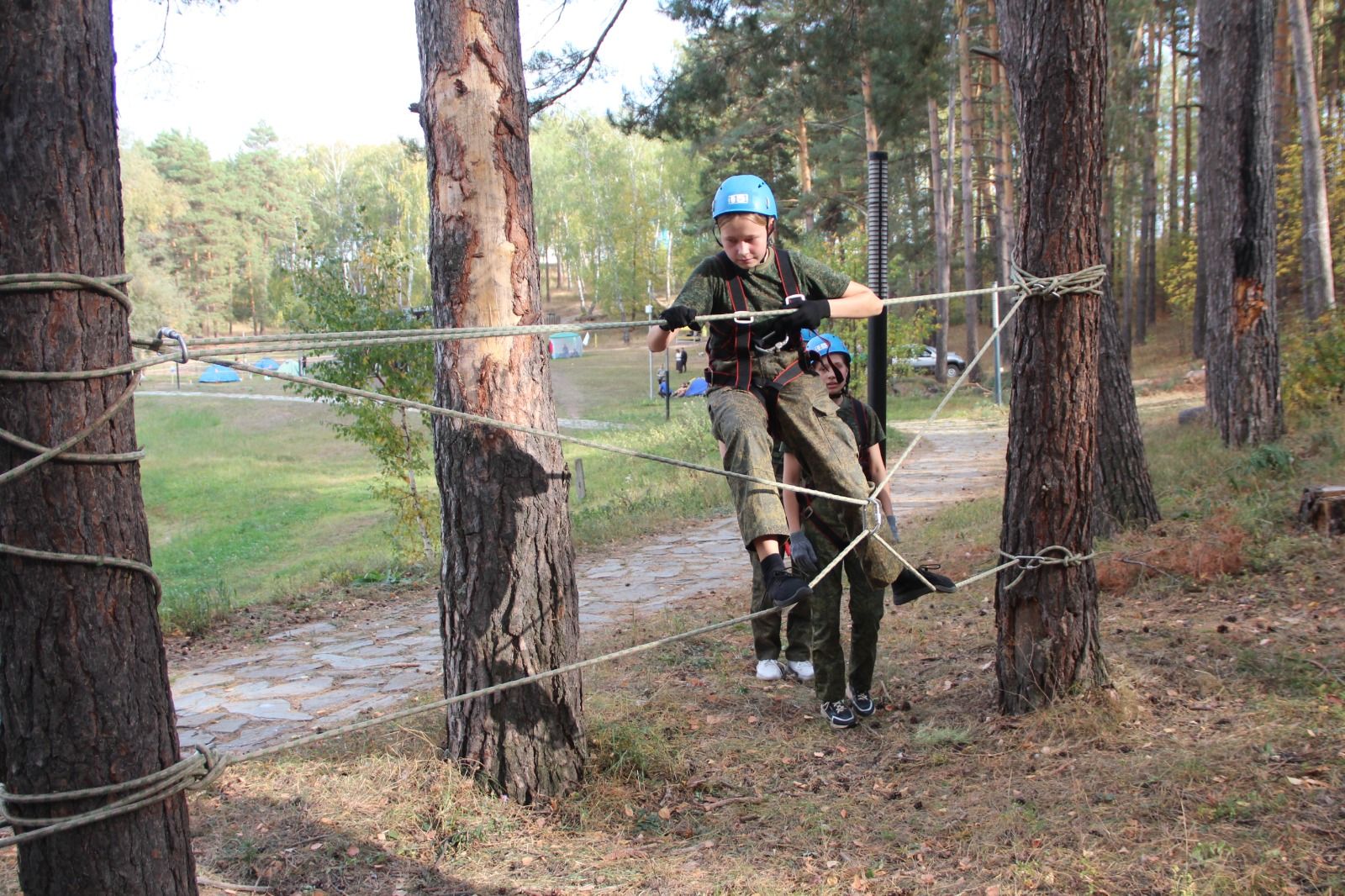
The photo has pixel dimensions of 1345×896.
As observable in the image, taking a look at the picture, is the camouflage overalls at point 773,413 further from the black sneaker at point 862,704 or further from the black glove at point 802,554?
the black sneaker at point 862,704

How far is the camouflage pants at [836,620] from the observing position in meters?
4.59

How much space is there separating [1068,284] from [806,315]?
1.30 metres

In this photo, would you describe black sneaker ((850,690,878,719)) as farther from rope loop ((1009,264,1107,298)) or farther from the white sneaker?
rope loop ((1009,264,1107,298))

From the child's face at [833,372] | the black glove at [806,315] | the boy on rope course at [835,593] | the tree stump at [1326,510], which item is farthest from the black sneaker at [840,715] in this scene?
the tree stump at [1326,510]

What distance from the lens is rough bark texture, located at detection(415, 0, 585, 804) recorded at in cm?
389

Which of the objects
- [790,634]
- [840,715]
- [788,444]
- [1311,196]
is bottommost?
[840,715]

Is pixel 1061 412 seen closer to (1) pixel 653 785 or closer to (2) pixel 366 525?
(1) pixel 653 785

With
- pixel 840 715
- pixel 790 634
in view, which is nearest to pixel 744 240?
pixel 840 715

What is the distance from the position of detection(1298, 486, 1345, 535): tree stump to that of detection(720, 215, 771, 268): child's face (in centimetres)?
439

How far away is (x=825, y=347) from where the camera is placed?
175 inches

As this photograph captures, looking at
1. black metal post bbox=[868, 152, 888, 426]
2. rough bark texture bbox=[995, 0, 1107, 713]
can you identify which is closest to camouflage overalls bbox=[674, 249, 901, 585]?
rough bark texture bbox=[995, 0, 1107, 713]

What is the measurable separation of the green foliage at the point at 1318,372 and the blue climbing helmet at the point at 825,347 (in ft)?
24.2

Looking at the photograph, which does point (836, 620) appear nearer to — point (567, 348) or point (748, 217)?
point (748, 217)

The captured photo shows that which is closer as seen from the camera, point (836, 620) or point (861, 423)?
point (836, 620)
